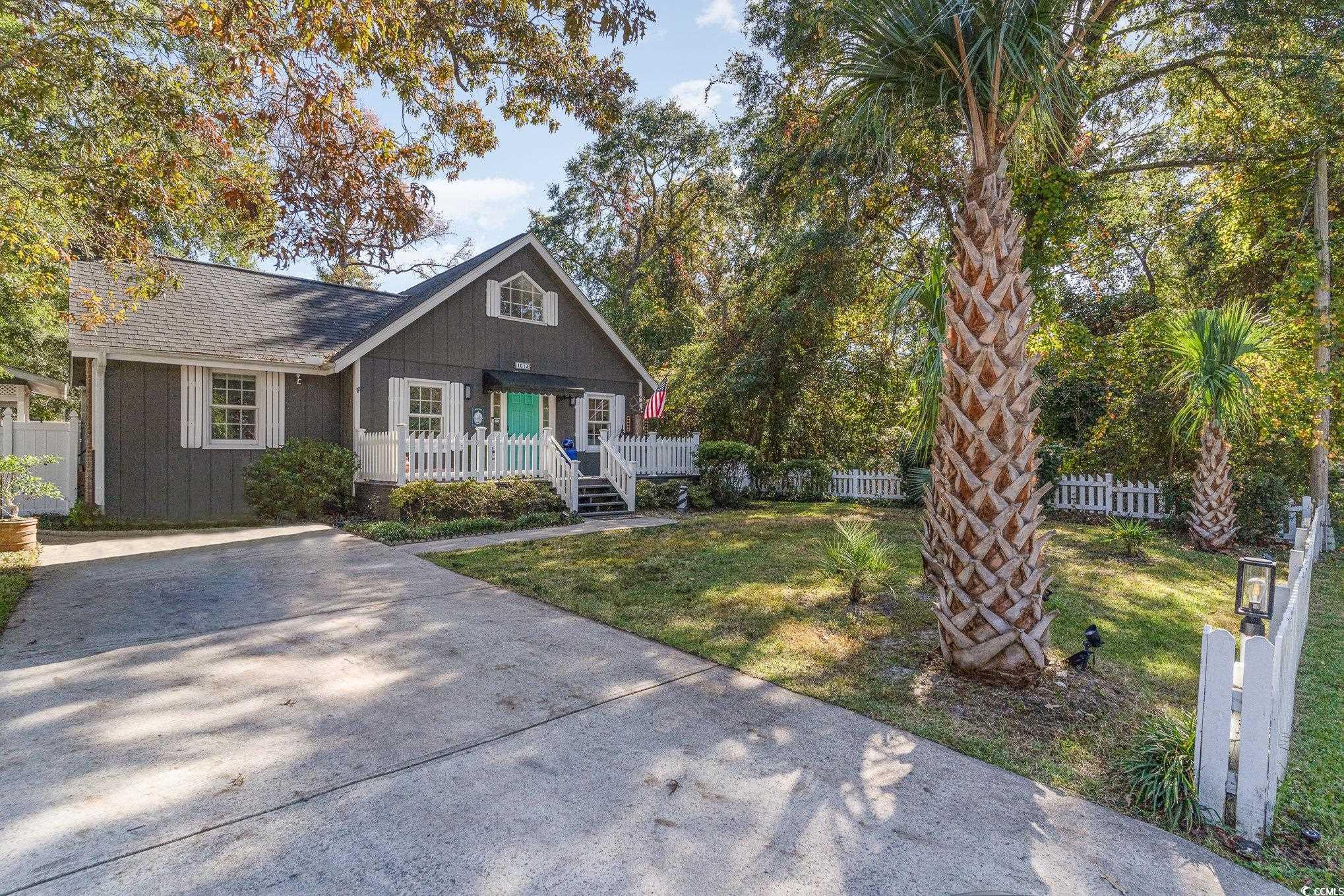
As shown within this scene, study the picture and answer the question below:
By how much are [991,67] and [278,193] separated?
23.8ft

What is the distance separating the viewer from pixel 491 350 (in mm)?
13844

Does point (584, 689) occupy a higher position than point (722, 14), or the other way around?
point (722, 14)

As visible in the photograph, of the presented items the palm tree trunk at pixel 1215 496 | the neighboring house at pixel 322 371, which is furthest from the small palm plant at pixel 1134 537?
the neighboring house at pixel 322 371

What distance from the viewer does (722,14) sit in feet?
39.7

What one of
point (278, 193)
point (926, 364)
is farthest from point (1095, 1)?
point (278, 193)

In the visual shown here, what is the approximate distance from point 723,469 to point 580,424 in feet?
12.7

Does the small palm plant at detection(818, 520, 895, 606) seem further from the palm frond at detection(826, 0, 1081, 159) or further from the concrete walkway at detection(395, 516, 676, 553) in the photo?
the concrete walkway at detection(395, 516, 676, 553)

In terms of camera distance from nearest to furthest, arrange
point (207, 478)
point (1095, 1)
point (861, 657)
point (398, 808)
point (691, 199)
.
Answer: point (398, 808) < point (861, 657) < point (1095, 1) < point (207, 478) < point (691, 199)

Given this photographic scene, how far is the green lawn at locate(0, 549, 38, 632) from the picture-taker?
520 centimetres

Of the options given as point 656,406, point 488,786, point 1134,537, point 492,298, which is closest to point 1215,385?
point 1134,537

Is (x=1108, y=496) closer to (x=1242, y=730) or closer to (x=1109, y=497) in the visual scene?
(x=1109, y=497)

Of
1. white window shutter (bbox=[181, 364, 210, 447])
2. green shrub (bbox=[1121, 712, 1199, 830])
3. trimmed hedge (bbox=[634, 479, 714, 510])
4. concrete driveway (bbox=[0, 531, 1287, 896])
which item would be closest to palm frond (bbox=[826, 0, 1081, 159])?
green shrub (bbox=[1121, 712, 1199, 830])

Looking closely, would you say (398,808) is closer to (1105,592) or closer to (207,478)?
(1105,592)

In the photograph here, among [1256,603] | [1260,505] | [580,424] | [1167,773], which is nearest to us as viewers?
[1167,773]
